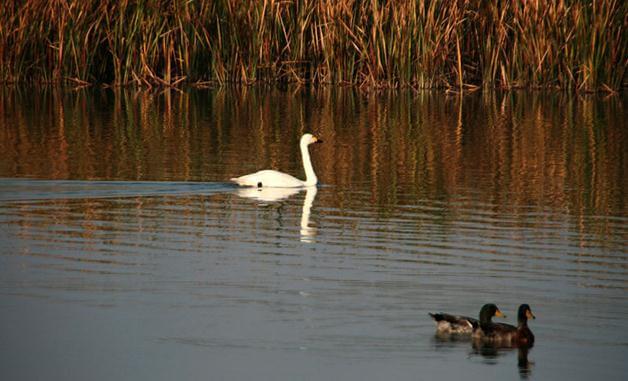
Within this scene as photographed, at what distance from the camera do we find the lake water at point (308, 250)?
8.15 metres

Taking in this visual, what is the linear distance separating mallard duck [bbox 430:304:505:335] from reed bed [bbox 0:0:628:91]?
16.3m

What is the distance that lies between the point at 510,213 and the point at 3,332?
19.4ft

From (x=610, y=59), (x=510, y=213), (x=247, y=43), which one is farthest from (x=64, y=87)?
(x=510, y=213)

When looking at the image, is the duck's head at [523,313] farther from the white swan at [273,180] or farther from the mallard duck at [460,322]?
the white swan at [273,180]

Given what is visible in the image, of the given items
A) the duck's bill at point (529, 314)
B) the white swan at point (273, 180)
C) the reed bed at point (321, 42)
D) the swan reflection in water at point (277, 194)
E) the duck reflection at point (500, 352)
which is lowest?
the duck reflection at point (500, 352)

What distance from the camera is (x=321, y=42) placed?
26516mm

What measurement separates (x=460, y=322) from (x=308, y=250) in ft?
9.72

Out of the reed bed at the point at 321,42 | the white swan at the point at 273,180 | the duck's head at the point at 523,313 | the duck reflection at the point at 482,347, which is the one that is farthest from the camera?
the reed bed at the point at 321,42

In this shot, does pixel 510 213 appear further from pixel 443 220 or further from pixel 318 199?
pixel 318 199

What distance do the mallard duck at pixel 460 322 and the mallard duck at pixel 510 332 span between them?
0.03 meters

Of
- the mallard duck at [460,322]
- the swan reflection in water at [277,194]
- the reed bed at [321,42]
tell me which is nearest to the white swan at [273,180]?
the swan reflection in water at [277,194]

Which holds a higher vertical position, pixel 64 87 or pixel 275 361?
pixel 64 87

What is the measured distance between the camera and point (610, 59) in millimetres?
24641

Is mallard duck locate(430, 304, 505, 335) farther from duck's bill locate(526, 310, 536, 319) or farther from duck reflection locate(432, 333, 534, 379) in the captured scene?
duck's bill locate(526, 310, 536, 319)
